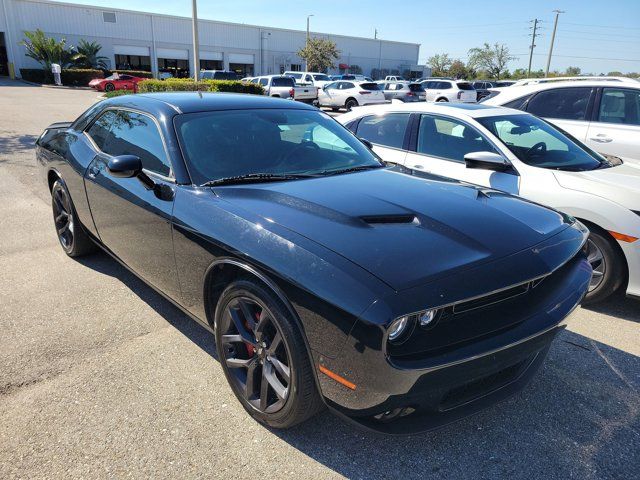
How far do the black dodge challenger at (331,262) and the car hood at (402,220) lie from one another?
0.5 inches

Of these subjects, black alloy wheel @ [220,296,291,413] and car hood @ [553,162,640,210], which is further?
car hood @ [553,162,640,210]

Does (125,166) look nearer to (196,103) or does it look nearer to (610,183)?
(196,103)

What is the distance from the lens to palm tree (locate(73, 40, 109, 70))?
40.6 m

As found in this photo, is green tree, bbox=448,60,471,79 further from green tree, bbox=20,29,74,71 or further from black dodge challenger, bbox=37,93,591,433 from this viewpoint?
black dodge challenger, bbox=37,93,591,433

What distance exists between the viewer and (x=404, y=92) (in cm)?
2495

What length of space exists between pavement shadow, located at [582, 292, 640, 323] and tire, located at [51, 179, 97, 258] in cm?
438

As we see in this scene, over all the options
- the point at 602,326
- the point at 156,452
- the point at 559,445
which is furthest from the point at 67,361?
the point at 602,326

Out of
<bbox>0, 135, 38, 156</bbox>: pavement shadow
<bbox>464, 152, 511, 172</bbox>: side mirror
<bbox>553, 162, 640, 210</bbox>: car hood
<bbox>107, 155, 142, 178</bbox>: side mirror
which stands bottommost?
<bbox>0, 135, 38, 156</bbox>: pavement shadow

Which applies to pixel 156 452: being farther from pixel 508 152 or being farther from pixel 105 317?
pixel 508 152

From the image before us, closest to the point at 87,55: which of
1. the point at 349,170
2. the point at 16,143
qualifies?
the point at 16,143

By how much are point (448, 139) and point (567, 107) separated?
8.78ft

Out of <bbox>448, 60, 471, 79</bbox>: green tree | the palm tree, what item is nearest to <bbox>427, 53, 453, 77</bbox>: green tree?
<bbox>448, 60, 471, 79</bbox>: green tree

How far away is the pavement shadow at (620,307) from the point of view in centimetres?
374

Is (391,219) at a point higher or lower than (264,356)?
higher
